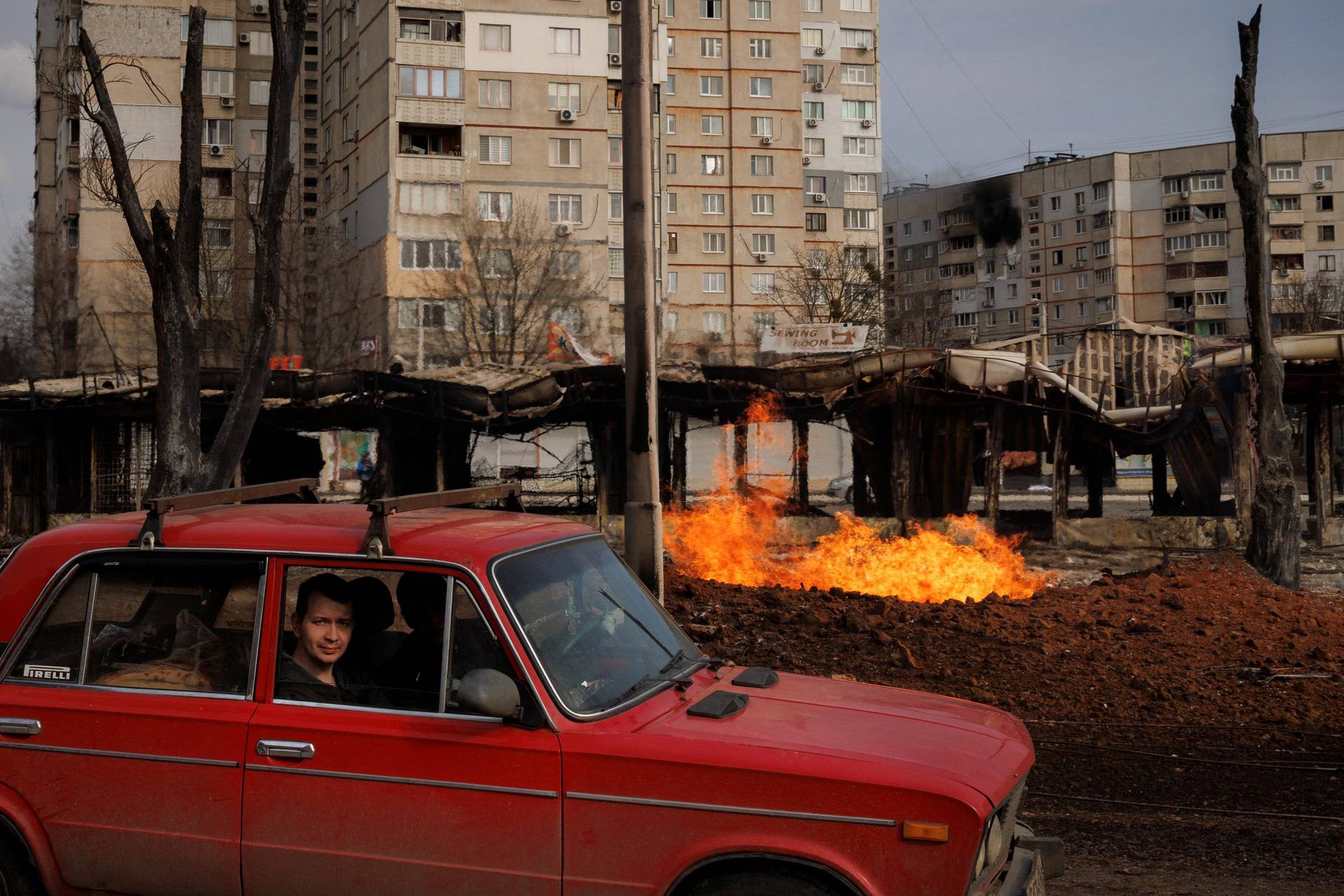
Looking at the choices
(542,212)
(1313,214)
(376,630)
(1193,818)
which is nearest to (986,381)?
(1193,818)

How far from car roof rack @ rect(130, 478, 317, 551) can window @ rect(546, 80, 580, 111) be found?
5603 centimetres

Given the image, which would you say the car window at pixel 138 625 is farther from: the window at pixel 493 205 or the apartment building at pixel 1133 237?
the apartment building at pixel 1133 237

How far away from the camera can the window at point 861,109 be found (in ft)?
265

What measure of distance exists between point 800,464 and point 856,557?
25.8 feet

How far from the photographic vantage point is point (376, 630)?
413cm

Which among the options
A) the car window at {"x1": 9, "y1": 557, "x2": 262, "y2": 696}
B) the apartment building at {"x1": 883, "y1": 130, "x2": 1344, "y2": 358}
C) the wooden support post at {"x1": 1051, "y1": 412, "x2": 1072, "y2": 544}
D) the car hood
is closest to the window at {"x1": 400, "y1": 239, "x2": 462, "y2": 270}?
the apartment building at {"x1": 883, "y1": 130, "x2": 1344, "y2": 358}

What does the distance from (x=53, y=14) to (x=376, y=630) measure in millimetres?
73894

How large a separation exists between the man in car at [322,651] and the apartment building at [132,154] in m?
47.1

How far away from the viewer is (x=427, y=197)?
55.3m

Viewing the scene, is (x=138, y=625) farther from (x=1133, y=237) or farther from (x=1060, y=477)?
(x=1133, y=237)

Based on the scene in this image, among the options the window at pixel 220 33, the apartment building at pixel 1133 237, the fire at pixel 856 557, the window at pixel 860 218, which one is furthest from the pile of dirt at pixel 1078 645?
the window at pixel 860 218

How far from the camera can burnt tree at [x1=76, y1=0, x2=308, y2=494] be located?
13.8 meters

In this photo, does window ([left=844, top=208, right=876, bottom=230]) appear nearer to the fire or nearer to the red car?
the fire

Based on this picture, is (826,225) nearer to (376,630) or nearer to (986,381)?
(986,381)
